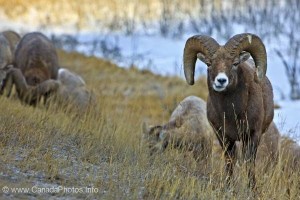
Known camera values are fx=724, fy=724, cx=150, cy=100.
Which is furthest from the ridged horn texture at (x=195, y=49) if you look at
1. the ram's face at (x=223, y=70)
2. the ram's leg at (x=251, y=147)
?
the ram's leg at (x=251, y=147)

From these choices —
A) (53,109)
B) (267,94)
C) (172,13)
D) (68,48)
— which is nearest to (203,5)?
(172,13)

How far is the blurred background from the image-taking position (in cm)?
2244

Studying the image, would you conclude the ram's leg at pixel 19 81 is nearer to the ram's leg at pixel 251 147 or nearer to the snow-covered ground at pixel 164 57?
the ram's leg at pixel 251 147

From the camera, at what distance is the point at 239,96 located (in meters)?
8.65

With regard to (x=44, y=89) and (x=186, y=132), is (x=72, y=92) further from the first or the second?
(x=186, y=132)

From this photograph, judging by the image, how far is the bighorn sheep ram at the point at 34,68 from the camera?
13.1m

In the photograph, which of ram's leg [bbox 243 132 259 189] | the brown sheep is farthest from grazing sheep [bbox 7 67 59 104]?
ram's leg [bbox 243 132 259 189]

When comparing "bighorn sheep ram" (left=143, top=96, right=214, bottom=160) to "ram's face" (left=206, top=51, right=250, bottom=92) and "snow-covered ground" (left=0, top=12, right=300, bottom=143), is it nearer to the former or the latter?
"ram's face" (left=206, top=51, right=250, bottom=92)

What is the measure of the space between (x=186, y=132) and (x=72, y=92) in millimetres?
4660

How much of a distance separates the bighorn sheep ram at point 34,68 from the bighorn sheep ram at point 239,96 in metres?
4.88

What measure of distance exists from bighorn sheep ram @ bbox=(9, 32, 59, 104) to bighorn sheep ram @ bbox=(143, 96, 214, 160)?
2880mm

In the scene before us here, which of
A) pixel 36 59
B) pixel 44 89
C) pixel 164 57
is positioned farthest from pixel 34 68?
pixel 164 57

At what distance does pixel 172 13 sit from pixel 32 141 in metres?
19.1

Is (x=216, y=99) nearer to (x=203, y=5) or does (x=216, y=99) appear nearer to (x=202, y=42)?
(x=202, y=42)
